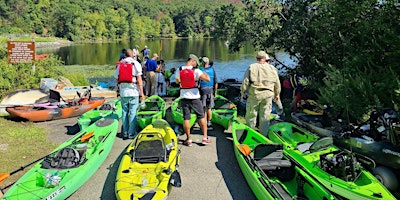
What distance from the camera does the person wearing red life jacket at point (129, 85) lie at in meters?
7.59

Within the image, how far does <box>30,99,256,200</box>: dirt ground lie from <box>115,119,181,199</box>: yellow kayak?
426mm

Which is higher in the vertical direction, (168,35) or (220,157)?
(168,35)

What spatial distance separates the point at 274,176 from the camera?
5.54 meters

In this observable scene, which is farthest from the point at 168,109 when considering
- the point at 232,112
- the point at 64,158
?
the point at 64,158

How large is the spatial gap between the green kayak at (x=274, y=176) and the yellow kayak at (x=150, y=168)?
3.88 feet

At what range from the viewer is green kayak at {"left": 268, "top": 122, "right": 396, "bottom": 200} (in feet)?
14.6

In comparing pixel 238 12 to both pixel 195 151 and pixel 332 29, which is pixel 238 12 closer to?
pixel 332 29

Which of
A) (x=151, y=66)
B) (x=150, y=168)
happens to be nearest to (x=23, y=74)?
(x=151, y=66)

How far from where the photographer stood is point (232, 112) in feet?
28.8

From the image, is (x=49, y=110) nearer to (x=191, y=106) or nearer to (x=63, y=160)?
(x=63, y=160)

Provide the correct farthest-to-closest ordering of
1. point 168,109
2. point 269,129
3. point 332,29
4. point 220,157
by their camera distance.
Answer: point 168,109 → point 332,29 → point 269,129 → point 220,157

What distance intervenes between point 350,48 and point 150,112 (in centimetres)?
545

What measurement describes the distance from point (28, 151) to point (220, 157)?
13.8 feet

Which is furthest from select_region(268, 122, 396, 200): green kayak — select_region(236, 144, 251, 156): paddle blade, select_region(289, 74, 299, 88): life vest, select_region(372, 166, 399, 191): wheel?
select_region(289, 74, 299, 88): life vest
